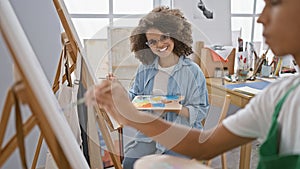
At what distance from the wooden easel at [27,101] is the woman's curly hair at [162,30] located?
922 mm

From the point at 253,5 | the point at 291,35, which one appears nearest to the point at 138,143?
the point at 291,35

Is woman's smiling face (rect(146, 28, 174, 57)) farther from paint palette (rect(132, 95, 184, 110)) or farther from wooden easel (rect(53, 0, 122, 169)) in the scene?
wooden easel (rect(53, 0, 122, 169))

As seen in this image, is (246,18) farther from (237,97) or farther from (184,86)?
(184,86)

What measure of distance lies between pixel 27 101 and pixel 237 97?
1.75m

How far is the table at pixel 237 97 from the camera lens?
1.91 metres

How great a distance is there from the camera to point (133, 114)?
74 cm

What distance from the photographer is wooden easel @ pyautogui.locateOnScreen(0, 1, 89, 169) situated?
0.57 meters

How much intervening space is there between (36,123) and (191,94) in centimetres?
108

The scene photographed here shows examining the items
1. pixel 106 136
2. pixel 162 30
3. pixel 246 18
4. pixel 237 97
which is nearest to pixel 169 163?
pixel 106 136

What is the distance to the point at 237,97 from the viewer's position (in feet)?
6.95

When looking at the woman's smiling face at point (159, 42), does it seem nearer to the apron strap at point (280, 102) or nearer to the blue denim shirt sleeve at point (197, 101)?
the blue denim shirt sleeve at point (197, 101)

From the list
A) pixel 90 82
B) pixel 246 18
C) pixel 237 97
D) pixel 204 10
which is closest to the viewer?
pixel 90 82

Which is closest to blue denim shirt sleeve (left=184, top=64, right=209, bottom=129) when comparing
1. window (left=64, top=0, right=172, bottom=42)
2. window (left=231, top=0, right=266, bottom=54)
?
window (left=64, top=0, right=172, bottom=42)

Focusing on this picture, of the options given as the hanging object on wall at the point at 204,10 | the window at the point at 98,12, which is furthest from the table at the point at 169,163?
the hanging object on wall at the point at 204,10
